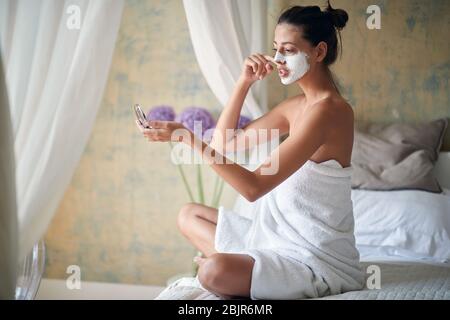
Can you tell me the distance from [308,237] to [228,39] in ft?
3.37

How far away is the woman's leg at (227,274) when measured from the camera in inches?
62.6

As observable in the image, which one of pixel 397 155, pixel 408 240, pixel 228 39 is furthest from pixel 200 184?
pixel 408 240

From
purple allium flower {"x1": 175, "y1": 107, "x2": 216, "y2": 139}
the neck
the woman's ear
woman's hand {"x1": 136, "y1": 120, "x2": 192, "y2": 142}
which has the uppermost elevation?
the woman's ear

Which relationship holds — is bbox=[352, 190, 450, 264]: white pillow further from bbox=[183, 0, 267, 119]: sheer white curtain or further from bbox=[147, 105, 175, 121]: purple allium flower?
bbox=[147, 105, 175, 121]: purple allium flower

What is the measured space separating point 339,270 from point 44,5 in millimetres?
1107

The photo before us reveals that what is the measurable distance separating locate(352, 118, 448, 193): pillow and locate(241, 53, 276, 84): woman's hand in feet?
2.66

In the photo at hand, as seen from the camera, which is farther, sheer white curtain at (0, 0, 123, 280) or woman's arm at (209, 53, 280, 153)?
woman's arm at (209, 53, 280, 153)

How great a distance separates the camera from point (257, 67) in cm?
196

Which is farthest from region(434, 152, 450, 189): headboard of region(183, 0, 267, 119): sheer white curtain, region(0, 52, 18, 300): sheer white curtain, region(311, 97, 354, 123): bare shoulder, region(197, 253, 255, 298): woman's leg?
region(0, 52, 18, 300): sheer white curtain

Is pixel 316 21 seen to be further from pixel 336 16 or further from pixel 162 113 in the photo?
pixel 162 113

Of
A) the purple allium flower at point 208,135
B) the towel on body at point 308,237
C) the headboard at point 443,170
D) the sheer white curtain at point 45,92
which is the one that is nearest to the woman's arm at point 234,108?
the towel on body at point 308,237

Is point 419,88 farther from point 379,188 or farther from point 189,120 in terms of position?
point 189,120

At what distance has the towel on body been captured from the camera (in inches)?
65.2

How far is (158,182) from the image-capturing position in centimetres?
316
